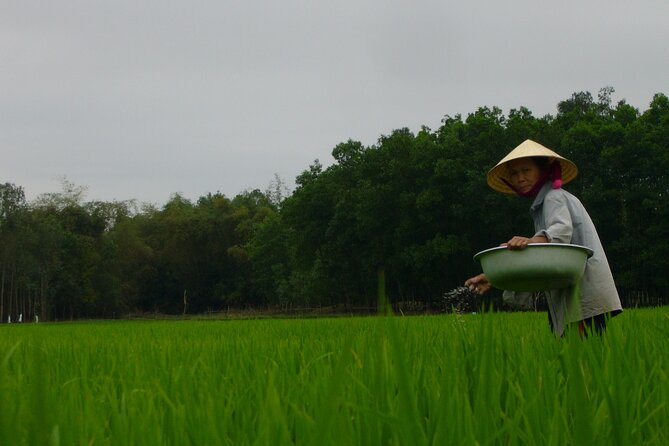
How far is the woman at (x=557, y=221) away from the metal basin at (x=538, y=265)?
0.33 m

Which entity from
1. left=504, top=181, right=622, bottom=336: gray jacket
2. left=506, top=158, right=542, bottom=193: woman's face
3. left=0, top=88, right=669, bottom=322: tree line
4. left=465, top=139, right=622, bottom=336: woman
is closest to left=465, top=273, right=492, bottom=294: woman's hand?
left=465, top=139, right=622, bottom=336: woman

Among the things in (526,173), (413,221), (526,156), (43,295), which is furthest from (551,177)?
(43,295)

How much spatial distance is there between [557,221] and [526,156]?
41 centimetres

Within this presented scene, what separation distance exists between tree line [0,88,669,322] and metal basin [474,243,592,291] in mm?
28011

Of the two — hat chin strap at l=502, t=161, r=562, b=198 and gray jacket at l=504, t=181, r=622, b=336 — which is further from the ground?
hat chin strap at l=502, t=161, r=562, b=198

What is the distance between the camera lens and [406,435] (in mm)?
800

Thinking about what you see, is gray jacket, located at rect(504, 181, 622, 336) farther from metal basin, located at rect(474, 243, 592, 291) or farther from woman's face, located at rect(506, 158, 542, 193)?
metal basin, located at rect(474, 243, 592, 291)

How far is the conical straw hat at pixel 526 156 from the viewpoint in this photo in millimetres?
3811

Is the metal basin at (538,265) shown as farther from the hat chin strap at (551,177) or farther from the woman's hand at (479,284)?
the hat chin strap at (551,177)

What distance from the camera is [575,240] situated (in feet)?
13.3

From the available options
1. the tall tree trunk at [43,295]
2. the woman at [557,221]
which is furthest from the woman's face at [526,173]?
the tall tree trunk at [43,295]

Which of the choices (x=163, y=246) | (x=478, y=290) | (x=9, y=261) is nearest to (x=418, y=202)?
(x=478, y=290)

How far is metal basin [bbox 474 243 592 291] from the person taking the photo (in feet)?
9.98

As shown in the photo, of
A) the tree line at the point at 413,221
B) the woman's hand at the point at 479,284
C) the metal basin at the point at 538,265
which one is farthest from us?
the tree line at the point at 413,221
